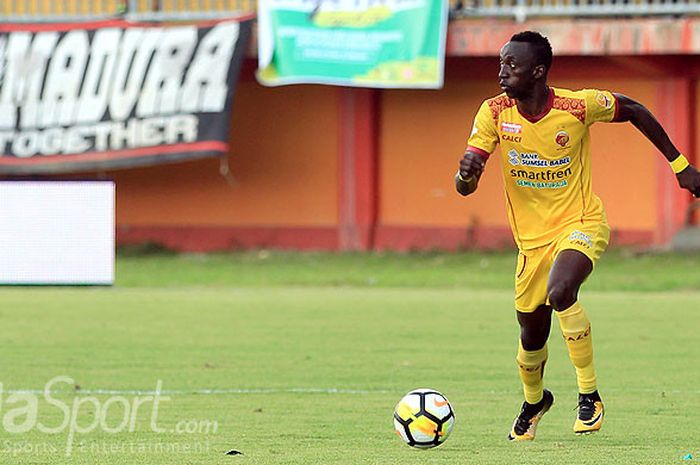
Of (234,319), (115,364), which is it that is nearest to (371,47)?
(234,319)

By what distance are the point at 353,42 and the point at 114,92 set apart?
3.83 m

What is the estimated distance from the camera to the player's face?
9375mm

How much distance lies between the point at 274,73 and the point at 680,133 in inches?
238

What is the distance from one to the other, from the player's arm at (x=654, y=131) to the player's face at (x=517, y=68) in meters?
0.59

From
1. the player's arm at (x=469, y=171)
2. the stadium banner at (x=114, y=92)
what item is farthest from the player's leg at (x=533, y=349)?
the stadium banner at (x=114, y=92)

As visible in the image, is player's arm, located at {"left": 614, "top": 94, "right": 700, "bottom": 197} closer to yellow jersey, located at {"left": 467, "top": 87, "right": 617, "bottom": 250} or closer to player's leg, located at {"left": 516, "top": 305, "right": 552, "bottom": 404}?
yellow jersey, located at {"left": 467, "top": 87, "right": 617, "bottom": 250}

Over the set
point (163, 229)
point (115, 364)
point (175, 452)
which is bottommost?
point (163, 229)

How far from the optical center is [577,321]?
945cm

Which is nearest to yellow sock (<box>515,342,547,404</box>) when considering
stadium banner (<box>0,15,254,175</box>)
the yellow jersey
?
the yellow jersey

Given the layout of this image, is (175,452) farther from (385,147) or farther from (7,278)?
(385,147)

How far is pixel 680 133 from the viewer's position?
2456 cm

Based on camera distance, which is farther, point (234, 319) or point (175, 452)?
point (234, 319)

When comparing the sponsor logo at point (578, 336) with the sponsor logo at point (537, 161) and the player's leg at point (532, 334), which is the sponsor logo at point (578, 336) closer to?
the player's leg at point (532, 334)

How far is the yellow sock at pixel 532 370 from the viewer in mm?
9898
